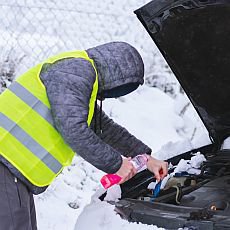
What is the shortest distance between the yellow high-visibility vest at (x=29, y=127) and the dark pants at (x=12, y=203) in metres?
0.06

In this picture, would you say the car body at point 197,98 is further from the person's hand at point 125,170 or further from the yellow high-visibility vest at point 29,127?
the yellow high-visibility vest at point 29,127

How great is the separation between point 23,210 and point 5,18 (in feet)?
14.7

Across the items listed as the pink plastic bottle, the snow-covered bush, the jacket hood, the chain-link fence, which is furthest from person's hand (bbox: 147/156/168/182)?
the chain-link fence

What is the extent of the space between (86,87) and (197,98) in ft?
3.28

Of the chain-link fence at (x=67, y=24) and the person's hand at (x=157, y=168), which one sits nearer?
the person's hand at (x=157, y=168)

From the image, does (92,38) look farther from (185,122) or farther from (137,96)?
(185,122)

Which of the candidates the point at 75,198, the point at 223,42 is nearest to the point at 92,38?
the point at 75,198

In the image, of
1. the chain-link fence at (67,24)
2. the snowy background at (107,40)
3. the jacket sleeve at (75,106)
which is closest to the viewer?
the jacket sleeve at (75,106)

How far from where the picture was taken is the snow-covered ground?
8.19ft

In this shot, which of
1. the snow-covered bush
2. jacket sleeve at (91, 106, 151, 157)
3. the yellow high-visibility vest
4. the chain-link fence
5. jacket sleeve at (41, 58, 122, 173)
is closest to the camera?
jacket sleeve at (41, 58, 122, 173)

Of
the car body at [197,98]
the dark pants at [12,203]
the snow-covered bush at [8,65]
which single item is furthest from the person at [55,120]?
the snow-covered bush at [8,65]

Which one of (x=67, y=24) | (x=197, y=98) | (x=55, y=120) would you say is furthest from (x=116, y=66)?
(x=67, y=24)

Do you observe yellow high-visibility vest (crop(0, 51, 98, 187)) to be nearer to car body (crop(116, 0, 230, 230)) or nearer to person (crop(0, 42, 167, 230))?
person (crop(0, 42, 167, 230))

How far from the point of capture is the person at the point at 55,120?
2.33 metres
